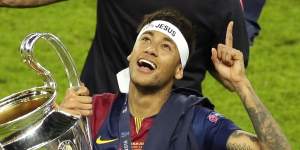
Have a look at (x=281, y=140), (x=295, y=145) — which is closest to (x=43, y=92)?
(x=281, y=140)

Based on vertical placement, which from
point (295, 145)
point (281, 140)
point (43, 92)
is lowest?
point (295, 145)

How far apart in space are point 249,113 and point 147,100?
0.43m

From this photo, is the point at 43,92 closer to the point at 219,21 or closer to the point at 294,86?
the point at 219,21

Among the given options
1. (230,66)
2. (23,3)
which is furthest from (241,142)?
(23,3)

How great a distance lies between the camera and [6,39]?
8.53m

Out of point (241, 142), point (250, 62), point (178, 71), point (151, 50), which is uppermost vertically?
point (151, 50)

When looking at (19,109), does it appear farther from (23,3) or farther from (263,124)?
(23,3)

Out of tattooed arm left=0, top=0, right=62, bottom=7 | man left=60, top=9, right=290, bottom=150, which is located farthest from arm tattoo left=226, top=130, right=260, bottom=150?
tattooed arm left=0, top=0, right=62, bottom=7

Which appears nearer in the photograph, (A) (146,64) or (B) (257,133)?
(B) (257,133)

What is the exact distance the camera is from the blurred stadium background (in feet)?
23.7

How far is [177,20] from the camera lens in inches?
155

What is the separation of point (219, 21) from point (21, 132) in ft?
5.17

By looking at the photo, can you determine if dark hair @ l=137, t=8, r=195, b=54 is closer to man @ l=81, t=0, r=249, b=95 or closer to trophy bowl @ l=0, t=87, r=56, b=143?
man @ l=81, t=0, r=249, b=95

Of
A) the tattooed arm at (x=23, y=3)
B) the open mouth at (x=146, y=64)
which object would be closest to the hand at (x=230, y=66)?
the open mouth at (x=146, y=64)
